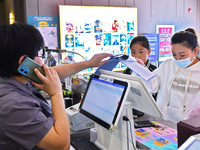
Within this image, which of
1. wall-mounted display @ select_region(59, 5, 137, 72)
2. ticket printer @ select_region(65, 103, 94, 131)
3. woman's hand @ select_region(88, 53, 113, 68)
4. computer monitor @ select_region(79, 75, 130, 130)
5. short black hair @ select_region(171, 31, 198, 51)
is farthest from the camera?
wall-mounted display @ select_region(59, 5, 137, 72)

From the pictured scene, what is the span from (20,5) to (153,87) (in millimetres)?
4193

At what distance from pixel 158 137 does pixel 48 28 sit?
11.1ft

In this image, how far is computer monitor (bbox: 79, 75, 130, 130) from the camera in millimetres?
1117

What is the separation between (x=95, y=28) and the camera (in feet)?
15.3

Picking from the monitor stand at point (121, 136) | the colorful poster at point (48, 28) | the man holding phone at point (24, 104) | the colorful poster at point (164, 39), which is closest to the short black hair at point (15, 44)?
the man holding phone at point (24, 104)

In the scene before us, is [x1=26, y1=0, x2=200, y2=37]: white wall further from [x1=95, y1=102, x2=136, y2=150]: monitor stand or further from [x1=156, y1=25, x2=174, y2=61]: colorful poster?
[x1=95, y1=102, x2=136, y2=150]: monitor stand

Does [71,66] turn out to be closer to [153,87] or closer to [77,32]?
[153,87]

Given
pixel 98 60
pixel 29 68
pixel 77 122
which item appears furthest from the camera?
pixel 77 122

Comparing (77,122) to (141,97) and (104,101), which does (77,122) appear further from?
(141,97)

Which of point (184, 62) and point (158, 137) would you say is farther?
point (184, 62)

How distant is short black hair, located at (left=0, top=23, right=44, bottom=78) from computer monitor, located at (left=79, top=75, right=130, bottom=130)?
45cm

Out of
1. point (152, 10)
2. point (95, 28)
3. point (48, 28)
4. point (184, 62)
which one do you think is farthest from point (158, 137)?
point (152, 10)

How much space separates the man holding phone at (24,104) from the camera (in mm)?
882

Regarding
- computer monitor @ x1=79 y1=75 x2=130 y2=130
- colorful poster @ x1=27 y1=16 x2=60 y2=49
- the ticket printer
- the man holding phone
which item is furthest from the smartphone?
colorful poster @ x1=27 y1=16 x2=60 y2=49
